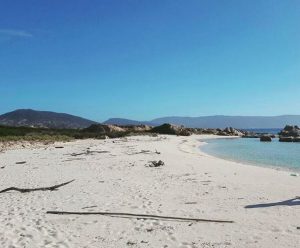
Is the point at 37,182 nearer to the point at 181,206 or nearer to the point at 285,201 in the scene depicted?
the point at 181,206

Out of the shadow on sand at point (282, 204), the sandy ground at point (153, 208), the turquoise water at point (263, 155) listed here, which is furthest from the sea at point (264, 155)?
the shadow on sand at point (282, 204)

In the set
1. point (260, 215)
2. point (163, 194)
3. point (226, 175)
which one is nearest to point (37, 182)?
point (163, 194)

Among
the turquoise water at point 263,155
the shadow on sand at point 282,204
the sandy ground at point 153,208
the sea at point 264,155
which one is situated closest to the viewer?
the sandy ground at point 153,208

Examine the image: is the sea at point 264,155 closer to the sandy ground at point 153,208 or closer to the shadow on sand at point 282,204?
the sandy ground at point 153,208

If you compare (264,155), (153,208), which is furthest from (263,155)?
(153,208)

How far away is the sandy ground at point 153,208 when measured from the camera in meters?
9.29

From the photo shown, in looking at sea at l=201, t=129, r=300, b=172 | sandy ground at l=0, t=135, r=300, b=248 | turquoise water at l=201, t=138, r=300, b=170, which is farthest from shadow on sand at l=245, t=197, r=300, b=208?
turquoise water at l=201, t=138, r=300, b=170

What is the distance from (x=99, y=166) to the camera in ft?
78.1

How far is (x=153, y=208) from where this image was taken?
12273 millimetres

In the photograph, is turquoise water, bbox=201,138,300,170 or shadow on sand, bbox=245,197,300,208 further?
turquoise water, bbox=201,138,300,170

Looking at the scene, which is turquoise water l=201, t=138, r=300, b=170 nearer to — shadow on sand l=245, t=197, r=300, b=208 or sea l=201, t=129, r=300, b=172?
sea l=201, t=129, r=300, b=172

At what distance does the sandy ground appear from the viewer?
9.29 meters

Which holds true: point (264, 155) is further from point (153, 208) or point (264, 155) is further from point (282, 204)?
point (153, 208)

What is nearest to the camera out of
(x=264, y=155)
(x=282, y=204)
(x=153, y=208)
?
(x=153, y=208)
